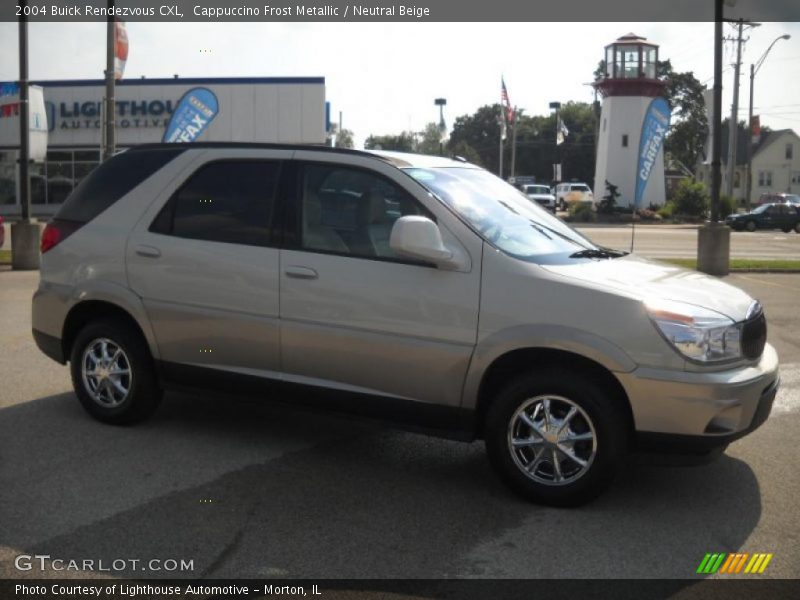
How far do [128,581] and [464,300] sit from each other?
7.21 ft

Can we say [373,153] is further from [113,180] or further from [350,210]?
[113,180]

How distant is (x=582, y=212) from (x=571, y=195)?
8.23 metres

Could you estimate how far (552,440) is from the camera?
476 centimetres

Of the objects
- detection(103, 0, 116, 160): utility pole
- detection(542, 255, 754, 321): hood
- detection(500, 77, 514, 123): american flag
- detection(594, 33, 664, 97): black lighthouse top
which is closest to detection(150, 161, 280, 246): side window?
detection(542, 255, 754, 321): hood

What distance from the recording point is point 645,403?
4605 millimetres

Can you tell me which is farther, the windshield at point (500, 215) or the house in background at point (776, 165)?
the house in background at point (776, 165)

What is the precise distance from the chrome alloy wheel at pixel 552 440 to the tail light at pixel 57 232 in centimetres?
349

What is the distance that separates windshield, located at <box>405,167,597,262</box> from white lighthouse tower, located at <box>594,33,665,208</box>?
46.0 meters

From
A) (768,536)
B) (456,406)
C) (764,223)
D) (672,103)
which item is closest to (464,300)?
(456,406)

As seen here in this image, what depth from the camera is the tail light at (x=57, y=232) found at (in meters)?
6.39

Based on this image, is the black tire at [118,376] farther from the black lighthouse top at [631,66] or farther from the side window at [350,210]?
the black lighthouse top at [631,66]

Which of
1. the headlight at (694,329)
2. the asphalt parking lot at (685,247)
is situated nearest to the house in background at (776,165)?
the asphalt parking lot at (685,247)

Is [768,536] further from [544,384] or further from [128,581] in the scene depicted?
[128,581]

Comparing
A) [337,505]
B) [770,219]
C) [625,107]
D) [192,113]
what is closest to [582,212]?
[625,107]
